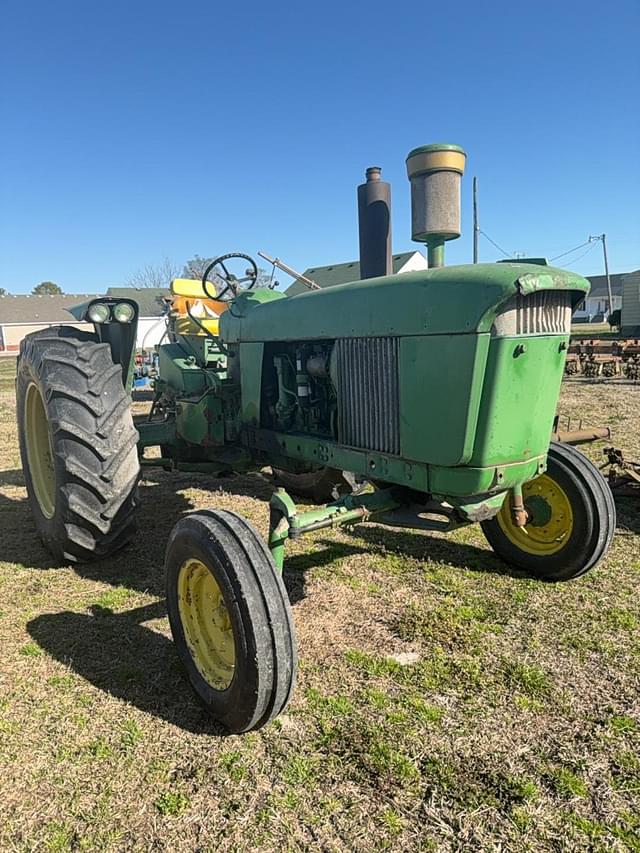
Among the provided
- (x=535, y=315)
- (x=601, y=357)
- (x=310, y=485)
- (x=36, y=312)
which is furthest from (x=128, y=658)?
(x=36, y=312)

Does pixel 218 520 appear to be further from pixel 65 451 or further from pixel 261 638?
pixel 65 451

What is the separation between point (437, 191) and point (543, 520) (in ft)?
7.67

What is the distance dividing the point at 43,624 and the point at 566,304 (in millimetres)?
2999

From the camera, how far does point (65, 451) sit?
3328 mm

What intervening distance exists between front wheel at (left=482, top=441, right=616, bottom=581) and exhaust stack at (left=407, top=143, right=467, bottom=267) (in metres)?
1.70

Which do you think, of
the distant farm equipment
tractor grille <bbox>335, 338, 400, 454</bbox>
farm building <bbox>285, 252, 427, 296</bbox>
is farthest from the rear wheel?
farm building <bbox>285, 252, 427, 296</bbox>

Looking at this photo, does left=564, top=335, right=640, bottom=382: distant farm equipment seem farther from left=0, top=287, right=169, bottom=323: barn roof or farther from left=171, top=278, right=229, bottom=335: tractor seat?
left=0, top=287, right=169, bottom=323: barn roof

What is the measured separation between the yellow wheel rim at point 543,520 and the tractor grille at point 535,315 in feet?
3.97

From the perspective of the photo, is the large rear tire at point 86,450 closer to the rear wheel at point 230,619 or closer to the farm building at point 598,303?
the rear wheel at point 230,619

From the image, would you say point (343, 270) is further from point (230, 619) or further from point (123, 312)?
point (230, 619)

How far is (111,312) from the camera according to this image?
13.2 ft

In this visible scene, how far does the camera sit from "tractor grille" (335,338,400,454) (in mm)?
2758

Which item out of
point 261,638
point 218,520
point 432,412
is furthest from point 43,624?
point 432,412

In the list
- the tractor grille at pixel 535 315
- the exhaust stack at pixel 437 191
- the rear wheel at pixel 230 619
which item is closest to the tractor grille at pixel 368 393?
the tractor grille at pixel 535 315
